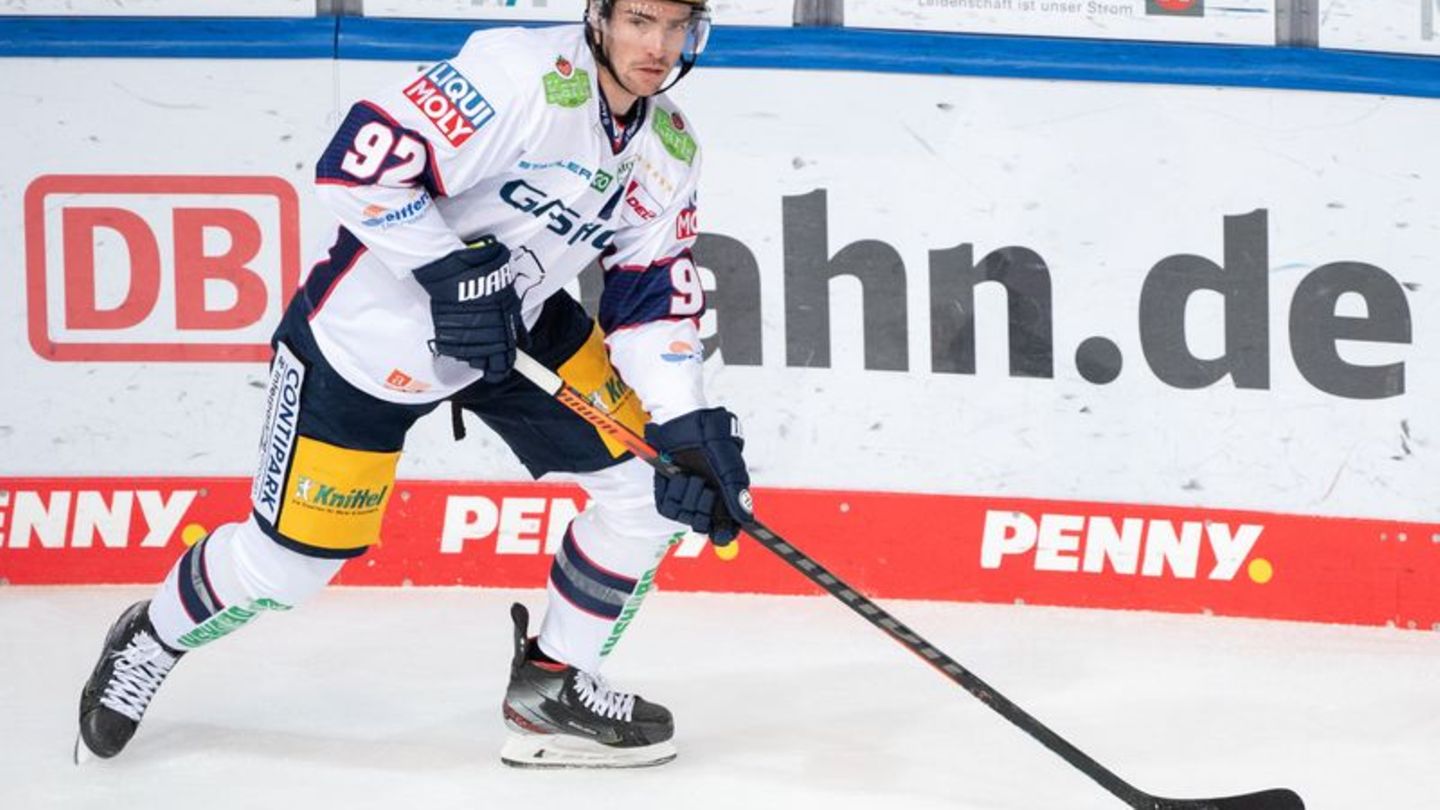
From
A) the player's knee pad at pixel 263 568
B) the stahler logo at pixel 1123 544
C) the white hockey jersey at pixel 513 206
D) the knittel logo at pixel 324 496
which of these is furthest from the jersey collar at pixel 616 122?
the stahler logo at pixel 1123 544

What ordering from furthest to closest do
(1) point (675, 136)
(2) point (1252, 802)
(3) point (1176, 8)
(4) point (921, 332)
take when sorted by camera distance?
1. (4) point (921, 332)
2. (3) point (1176, 8)
3. (1) point (675, 136)
4. (2) point (1252, 802)

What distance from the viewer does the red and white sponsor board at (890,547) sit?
16.3ft

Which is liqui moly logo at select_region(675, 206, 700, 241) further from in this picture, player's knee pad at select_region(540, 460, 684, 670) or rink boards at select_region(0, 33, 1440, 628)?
rink boards at select_region(0, 33, 1440, 628)

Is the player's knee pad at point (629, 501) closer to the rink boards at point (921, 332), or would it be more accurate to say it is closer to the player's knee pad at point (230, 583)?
the player's knee pad at point (230, 583)

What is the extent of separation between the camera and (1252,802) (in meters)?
3.70

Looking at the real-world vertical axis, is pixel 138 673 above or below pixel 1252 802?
above

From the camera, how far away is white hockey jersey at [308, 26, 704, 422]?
357 cm

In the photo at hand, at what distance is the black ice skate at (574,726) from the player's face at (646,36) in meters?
1.15

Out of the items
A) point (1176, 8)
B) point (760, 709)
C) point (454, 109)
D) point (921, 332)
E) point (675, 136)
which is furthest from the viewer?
point (921, 332)

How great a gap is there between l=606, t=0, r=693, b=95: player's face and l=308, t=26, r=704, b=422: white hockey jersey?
0.26ft

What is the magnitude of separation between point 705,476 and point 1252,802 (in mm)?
1047

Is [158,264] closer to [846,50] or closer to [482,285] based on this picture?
[846,50]

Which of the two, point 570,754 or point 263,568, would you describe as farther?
point 570,754

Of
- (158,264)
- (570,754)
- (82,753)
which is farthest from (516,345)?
(158,264)
